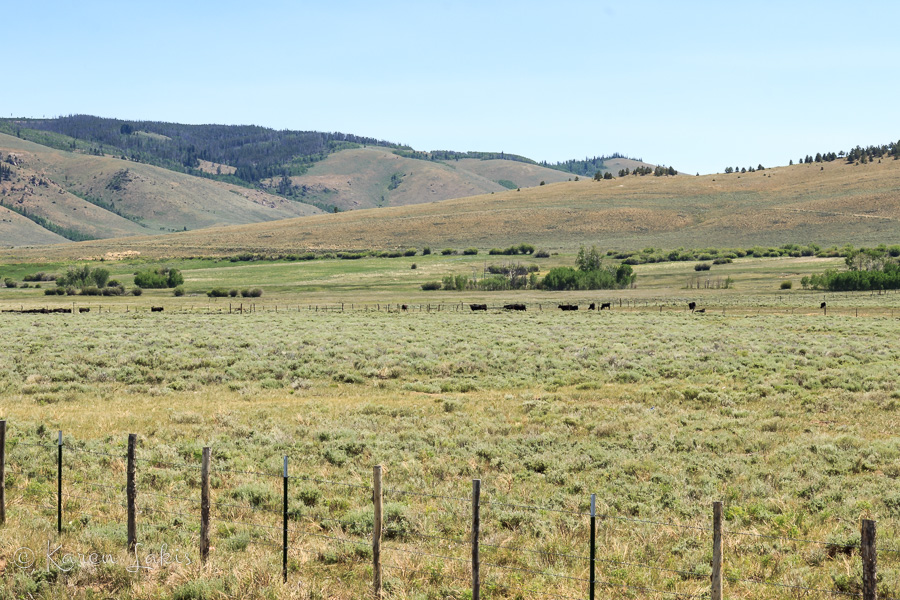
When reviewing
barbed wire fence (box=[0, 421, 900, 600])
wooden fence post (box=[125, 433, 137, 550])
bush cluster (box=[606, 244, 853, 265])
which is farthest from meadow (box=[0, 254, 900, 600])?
bush cluster (box=[606, 244, 853, 265])

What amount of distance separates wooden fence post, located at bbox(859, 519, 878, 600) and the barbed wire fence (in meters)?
0.01

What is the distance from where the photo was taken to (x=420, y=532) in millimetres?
11477

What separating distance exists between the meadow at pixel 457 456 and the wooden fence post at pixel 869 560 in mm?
2517

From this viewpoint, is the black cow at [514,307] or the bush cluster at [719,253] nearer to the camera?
the black cow at [514,307]

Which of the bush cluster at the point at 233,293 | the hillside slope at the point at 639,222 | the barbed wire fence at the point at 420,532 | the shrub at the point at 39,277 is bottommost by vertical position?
the barbed wire fence at the point at 420,532

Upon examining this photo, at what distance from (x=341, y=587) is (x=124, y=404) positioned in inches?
632

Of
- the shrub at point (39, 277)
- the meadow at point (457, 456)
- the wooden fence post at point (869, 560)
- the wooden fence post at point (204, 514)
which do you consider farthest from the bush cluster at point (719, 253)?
the wooden fence post at point (869, 560)

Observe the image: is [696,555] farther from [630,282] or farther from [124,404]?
[630,282]

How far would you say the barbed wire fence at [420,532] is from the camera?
9.32m

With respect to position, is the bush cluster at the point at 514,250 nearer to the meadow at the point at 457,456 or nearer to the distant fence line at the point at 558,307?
the distant fence line at the point at 558,307

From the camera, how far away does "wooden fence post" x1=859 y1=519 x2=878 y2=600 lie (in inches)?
275

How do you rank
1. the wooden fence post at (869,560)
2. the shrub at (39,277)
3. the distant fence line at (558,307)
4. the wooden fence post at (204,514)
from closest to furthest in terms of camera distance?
the wooden fence post at (869,560) → the wooden fence post at (204,514) → the distant fence line at (558,307) → the shrub at (39,277)

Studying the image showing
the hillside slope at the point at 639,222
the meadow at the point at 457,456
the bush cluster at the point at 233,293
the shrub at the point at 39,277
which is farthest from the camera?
the hillside slope at the point at 639,222

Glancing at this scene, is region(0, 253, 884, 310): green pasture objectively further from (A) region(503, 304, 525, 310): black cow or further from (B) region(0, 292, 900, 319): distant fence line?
(A) region(503, 304, 525, 310): black cow
